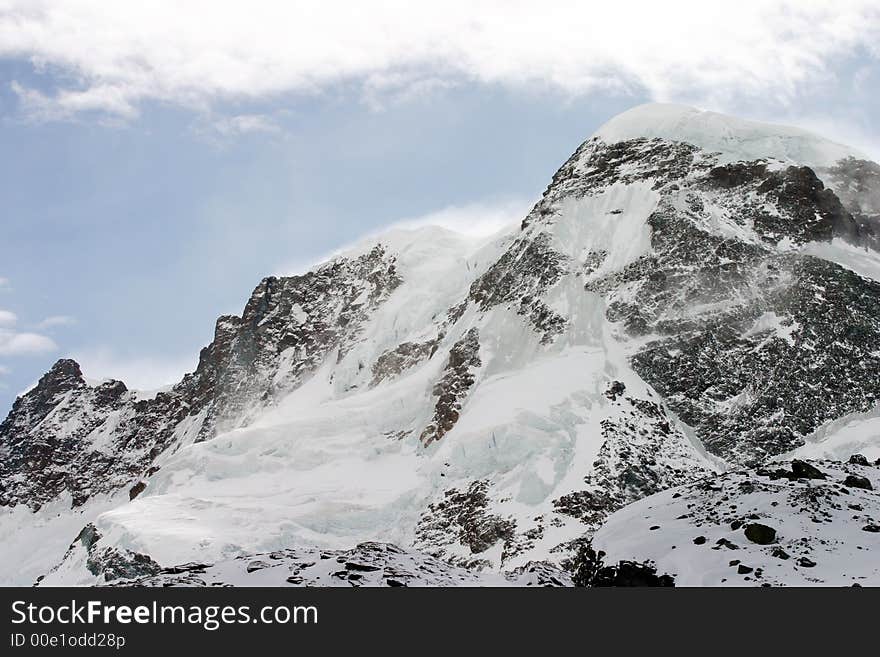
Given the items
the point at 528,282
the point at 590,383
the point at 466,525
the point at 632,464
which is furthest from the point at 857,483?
the point at 528,282

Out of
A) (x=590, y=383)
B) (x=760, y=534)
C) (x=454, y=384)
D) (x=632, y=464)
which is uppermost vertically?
(x=454, y=384)

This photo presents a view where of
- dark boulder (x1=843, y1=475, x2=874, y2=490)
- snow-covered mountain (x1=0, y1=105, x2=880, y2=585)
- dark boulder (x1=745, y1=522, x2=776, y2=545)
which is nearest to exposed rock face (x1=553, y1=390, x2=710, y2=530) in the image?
snow-covered mountain (x1=0, y1=105, x2=880, y2=585)

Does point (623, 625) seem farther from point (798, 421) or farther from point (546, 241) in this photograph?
point (546, 241)

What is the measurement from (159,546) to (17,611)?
79.4 metres

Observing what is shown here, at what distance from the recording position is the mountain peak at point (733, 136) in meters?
134

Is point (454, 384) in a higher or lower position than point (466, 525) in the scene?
higher

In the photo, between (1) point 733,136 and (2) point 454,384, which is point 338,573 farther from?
(1) point 733,136

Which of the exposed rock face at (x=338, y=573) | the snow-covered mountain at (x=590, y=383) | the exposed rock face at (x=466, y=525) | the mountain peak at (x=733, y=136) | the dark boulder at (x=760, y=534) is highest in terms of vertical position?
the mountain peak at (x=733, y=136)

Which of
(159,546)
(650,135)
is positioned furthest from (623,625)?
(650,135)

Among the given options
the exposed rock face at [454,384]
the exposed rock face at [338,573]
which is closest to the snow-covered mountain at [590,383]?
the exposed rock face at [454,384]

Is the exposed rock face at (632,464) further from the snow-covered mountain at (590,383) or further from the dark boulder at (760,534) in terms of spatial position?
the dark boulder at (760,534)

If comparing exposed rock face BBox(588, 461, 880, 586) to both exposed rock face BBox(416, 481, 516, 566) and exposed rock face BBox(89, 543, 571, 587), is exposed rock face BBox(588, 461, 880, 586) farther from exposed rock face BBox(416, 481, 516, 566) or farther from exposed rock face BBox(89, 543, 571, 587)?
exposed rock face BBox(416, 481, 516, 566)

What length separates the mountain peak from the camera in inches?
5285

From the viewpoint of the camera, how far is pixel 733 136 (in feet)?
454
